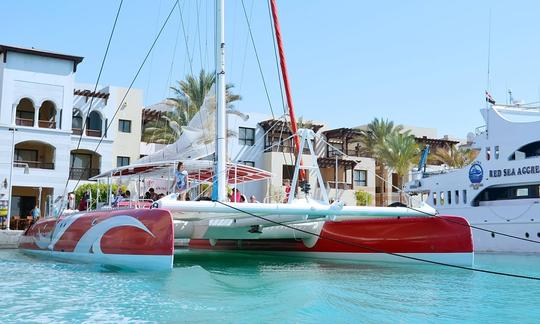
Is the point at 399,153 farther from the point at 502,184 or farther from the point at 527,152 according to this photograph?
the point at 527,152

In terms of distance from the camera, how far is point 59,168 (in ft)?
107

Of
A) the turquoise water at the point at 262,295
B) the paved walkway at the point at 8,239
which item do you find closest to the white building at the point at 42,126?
the paved walkway at the point at 8,239

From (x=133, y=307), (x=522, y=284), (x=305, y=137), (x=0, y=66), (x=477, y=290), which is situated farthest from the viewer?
(x=0, y=66)

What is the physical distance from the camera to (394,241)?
15.3 metres

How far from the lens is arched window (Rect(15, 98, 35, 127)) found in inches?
1309

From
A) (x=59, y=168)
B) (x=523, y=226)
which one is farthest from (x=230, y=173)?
(x=59, y=168)

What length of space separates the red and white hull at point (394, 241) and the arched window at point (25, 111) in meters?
21.5

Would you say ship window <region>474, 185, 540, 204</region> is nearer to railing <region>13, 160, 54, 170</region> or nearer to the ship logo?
the ship logo

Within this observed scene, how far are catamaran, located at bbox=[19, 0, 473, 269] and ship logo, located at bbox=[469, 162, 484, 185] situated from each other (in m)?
12.3

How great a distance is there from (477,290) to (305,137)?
15.2ft

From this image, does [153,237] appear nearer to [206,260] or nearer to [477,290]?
[206,260]

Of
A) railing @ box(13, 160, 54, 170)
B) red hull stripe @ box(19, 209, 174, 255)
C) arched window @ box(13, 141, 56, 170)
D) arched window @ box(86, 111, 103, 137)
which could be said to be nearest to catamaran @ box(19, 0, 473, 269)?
red hull stripe @ box(19, 209, 174, 255)

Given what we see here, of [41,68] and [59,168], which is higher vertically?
[41,68]

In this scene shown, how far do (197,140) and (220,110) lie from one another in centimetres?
161
